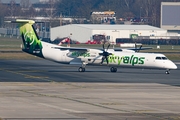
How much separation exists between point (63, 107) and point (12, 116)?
464cm

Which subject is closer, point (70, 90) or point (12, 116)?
point (12, 116)

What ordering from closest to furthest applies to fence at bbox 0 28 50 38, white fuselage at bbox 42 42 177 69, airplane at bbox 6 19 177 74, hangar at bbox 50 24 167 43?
white fuselage at bbox 42 42 177 69, airplane at bbox 6 19 177 74, hangar at bbox 50 24 167 43, fence at bbox 0 28 50 38

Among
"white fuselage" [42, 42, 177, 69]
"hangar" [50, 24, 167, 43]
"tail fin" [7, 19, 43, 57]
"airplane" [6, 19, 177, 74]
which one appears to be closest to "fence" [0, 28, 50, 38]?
"hangar" [50, 24, 167, 43]

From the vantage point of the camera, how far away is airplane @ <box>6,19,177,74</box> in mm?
62219

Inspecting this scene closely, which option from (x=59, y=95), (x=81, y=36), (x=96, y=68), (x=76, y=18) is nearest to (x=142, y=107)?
(x=59, y=95)

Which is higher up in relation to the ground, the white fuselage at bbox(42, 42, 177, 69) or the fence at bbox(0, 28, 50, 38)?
the fence at bbox(0, 28, 50, 38)

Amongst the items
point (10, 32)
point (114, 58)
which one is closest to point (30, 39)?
point (114, 58)

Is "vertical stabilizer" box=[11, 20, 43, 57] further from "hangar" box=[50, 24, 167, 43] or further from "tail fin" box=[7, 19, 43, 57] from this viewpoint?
"hangar" box=[50, 24, 167, 43]

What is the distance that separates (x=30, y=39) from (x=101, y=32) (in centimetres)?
7763

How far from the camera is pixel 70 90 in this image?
151ft

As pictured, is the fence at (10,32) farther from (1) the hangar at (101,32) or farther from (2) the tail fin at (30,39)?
(2) the tail fin at (30,39)

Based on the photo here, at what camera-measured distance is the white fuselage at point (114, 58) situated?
204 ft

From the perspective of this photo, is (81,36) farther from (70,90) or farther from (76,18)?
(70,90)

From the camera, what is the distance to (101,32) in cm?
14338
